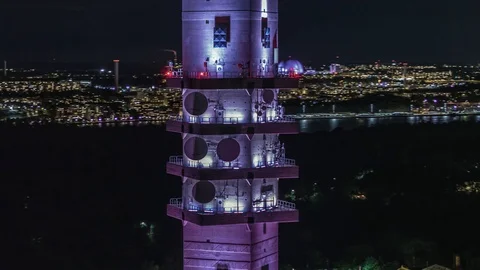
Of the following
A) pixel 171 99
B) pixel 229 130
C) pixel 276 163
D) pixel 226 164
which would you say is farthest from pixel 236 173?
pixel 171 99

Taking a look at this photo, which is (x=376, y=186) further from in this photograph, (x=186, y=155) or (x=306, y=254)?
(x=186, y=155)

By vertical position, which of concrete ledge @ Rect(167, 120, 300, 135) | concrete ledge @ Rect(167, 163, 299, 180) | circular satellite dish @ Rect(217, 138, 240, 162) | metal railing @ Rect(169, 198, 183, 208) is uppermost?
concrete ledge @ Rect(167, 120, 300, 135)

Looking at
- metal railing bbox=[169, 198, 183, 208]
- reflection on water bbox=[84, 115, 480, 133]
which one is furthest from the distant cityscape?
metal railing bbox=[169, 198, 183, 208]

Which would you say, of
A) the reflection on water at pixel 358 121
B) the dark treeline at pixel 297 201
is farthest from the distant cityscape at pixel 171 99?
the dark treeline at pixel 297 201

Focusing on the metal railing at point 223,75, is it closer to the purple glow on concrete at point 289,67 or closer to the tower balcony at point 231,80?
the tower balcony at point 231,80

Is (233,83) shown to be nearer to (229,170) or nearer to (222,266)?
(229,170)

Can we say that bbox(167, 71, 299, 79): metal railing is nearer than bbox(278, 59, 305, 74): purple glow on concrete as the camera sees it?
Yes

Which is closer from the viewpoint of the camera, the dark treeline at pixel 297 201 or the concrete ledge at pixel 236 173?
the concrete ledge at pixel 236 173

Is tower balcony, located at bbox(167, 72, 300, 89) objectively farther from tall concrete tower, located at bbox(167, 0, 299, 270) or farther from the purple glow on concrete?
the purple glow on concrete
